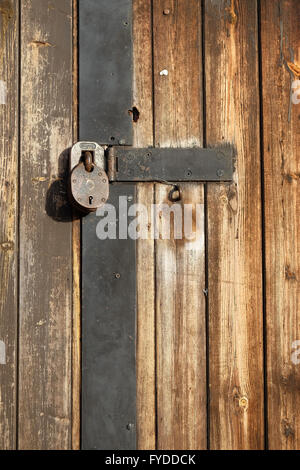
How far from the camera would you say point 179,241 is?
123 cm

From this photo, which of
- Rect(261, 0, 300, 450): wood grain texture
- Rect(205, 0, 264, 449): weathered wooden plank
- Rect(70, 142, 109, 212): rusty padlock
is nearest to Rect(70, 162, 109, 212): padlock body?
Rect(70, 142, 109, 212): rusty padlock

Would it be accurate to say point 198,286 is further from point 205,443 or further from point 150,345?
point 205,443

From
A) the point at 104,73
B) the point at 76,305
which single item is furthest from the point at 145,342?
the point at 104,73

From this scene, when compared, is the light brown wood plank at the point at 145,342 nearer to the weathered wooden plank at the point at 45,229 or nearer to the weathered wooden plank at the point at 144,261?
the weathered wooden plank at the point at 144,261

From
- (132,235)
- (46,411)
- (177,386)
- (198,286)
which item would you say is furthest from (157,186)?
(46,411)

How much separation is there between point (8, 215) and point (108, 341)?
40 cm

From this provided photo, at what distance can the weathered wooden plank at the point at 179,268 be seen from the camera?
1.21 meters

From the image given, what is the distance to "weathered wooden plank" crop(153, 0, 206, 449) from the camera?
3.97 ft

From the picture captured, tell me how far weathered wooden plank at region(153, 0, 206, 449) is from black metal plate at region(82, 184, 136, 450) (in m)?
0.08

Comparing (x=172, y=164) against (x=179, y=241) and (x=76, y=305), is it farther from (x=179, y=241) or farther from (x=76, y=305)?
(x=76, y=305)

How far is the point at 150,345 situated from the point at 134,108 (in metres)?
0.61

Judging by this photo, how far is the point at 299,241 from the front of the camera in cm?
126

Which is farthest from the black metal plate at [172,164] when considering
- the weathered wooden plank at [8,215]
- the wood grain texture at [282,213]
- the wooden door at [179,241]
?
the weathered wooden plank at [8,215]

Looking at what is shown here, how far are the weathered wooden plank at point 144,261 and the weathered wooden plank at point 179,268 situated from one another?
18 mm
